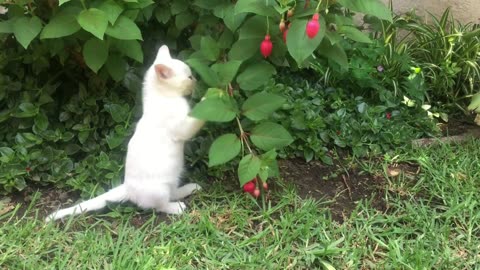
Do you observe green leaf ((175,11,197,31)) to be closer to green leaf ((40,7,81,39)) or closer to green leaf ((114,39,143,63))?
green leaf ((114,39,143,63))

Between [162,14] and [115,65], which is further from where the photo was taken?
[162,14]

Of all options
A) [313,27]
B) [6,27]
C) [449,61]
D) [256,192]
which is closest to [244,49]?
[313,27]

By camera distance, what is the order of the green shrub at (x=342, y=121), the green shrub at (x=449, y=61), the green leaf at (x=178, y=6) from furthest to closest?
the green shrub at (x=449, y=61) < the green shrub at (x=342, y=121) < the green leaf at (x=178, y=6)

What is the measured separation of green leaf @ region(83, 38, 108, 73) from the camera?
8.73 ft

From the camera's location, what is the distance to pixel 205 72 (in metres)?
2.41

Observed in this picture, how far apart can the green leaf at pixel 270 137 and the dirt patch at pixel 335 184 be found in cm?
55

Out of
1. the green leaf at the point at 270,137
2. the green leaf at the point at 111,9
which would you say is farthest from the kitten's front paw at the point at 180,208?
the green leaf at the point at 111,9

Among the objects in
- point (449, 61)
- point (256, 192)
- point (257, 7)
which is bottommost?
point (449, 61)

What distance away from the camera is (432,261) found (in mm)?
2420

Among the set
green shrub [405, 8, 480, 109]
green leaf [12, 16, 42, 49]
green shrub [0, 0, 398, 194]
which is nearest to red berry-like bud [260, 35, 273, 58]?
green shrub [0, 0, 398, 194]

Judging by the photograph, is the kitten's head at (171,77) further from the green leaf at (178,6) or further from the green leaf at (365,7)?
the green leaf at (365,7)

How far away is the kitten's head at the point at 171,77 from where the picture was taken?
96.7 inches

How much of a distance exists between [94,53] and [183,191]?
882 millimetres

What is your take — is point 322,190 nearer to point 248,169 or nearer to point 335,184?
point 335,184
